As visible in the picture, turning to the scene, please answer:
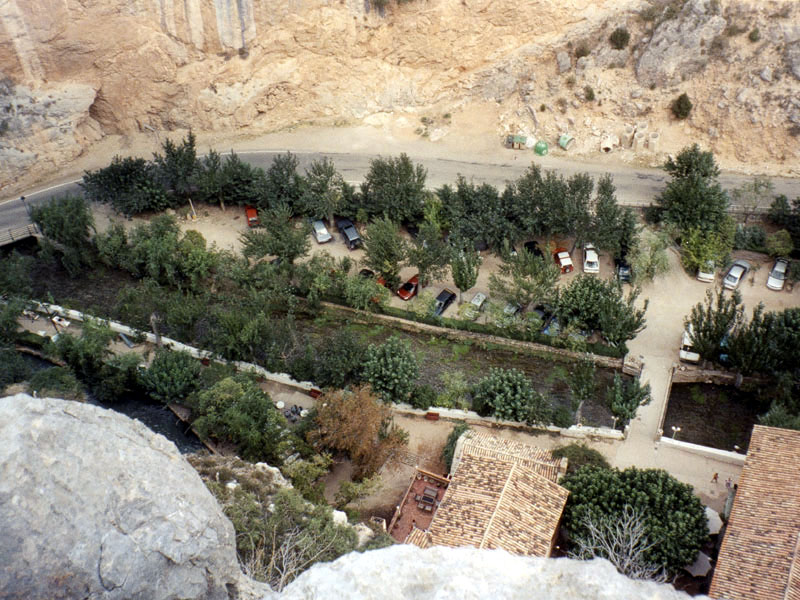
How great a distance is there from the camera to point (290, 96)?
57.3 metres

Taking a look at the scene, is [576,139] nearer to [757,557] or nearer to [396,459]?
[396,459]

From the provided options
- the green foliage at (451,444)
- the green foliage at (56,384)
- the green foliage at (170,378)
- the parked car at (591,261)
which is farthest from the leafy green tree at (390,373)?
the parked car at (591,261)

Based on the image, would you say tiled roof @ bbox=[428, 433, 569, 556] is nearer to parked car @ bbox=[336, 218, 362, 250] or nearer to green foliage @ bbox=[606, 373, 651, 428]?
green foliage @ bbox=[606, 373, 651, 428]

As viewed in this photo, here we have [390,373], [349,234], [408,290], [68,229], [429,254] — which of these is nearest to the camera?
[390,373]

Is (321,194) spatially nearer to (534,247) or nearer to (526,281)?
(534,247)

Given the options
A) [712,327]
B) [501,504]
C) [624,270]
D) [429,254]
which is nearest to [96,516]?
[501,504]

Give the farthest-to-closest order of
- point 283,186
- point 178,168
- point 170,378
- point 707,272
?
point 178,168 < point 283,186 < point 707,272 < point 170,378

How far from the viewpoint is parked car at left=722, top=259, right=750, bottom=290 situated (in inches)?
1742

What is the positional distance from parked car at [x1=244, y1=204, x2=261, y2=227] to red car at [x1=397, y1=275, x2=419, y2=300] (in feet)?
38.4

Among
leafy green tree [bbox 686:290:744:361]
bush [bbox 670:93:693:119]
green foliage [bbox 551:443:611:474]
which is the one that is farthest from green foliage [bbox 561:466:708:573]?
bush [bbox 670:93:693:119]

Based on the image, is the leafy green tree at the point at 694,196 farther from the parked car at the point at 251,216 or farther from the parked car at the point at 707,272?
the parked car at the point at 251,216

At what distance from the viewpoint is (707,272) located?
4481 cm

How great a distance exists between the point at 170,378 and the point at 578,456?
20.8m

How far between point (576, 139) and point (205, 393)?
3485 cm
